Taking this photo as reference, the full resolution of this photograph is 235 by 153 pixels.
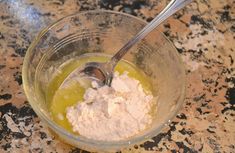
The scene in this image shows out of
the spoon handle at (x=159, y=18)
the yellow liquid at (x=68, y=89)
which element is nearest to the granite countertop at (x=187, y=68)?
the yellow liquid at (x=68, y=89)

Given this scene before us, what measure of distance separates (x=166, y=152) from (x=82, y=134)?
0.18m

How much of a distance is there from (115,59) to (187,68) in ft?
0.61

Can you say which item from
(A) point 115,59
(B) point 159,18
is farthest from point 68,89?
(B) point 159,18

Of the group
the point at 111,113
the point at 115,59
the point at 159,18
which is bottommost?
the point at 111,113

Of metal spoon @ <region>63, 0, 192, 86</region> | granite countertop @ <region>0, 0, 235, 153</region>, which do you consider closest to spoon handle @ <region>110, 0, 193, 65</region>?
metal spoon @ <region>63, 0, 192, 86</region>

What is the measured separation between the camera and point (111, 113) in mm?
758

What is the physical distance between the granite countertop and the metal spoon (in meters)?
0.14

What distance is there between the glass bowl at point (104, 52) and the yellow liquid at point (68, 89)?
0.04 ft

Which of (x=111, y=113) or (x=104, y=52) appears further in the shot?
(x=104, y=52)

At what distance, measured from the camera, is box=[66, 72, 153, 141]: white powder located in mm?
741

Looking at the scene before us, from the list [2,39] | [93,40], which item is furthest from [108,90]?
[2,39]

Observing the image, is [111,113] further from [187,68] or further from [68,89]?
[187,68]

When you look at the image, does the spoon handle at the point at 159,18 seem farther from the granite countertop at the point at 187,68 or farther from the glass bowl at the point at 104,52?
the granite countertop at the point at 187,68

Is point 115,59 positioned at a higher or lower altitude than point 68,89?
higher
